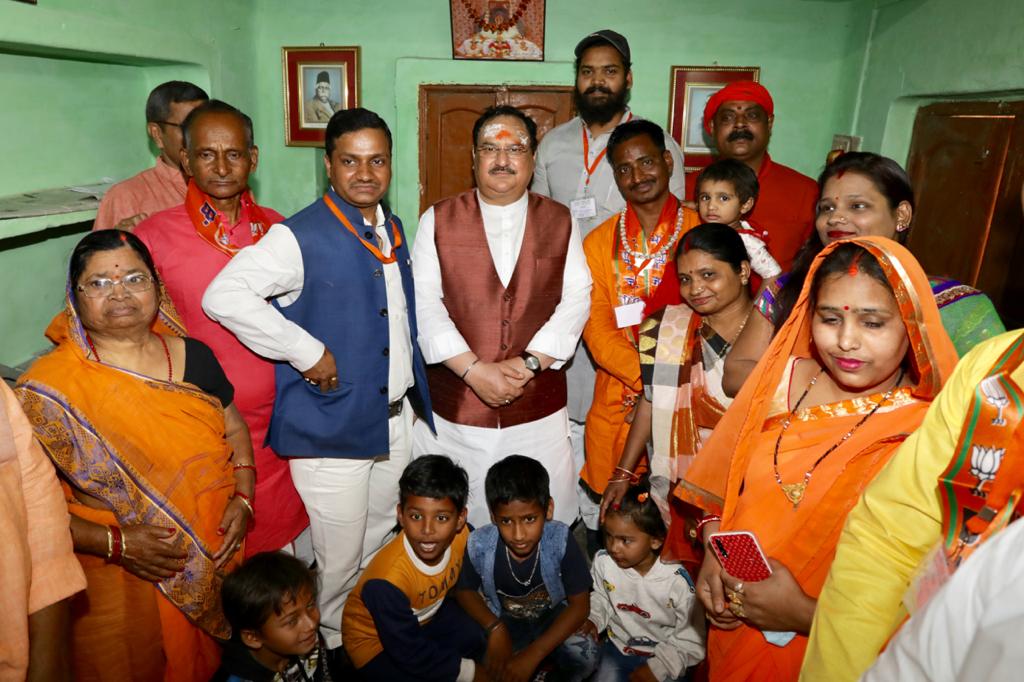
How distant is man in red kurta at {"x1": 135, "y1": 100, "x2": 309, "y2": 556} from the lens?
91.4 inches

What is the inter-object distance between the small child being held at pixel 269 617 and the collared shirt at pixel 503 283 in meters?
0.90

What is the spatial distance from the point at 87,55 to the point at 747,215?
3.39 meters

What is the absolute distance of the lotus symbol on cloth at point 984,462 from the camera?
1.01m

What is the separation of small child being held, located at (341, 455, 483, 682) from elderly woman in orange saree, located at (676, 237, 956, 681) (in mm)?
965

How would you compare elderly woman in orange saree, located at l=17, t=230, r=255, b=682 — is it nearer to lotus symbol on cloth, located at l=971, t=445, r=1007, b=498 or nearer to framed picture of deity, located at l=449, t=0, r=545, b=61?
lotus symbol on cloth, located at l=971, t=445, r=1007, b=498

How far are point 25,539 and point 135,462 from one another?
2.24ft

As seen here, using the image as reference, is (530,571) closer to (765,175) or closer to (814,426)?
(814,426)

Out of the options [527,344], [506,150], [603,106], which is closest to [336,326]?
[527,344]

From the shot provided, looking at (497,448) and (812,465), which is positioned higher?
(812,465)

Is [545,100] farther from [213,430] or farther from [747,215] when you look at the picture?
[213,430]

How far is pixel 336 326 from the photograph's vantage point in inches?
89.4

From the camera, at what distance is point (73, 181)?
10.9 feet

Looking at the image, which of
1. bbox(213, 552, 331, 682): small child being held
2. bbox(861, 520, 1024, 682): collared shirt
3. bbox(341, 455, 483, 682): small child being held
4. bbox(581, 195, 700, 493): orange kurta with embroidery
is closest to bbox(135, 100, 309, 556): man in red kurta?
bbox(213, 552, 331, 682): small child being held

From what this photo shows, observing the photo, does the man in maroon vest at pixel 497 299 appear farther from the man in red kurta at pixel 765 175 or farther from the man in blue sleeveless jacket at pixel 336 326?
the man in red kurta at pixel 765 175
